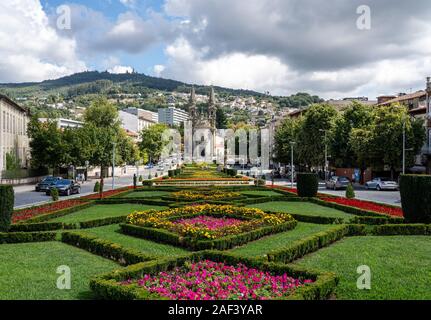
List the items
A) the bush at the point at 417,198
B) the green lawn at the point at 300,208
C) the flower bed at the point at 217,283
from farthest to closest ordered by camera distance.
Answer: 1. the green lawn at the point at 300,208
2. the bush at the point at 417,198
3. the flower bed at the point at 217,283

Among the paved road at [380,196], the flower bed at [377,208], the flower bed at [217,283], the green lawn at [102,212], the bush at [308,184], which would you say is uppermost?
the bush at [308,184]

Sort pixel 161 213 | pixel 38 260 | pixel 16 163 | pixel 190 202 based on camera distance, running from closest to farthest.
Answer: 1. pixel 38 260
2. pixel 161 213
3. pixel 190 202
4. pixel 16 163

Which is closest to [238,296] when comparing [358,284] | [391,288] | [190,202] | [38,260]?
[358,284]

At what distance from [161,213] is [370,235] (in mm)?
8627

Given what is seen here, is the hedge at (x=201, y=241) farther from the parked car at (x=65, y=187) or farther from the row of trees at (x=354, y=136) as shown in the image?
the row of trees at (x=354, y=136)

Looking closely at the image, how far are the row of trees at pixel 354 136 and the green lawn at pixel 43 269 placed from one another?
35376 mm

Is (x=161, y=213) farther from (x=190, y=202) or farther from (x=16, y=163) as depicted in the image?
(x=16, y=163)

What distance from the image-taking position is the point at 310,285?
8.75 meters

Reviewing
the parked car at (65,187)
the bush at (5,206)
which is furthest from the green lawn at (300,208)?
the parked car at (65,187)

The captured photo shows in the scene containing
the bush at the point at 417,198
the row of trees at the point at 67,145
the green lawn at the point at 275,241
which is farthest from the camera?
the row of trees at the point at 67,145

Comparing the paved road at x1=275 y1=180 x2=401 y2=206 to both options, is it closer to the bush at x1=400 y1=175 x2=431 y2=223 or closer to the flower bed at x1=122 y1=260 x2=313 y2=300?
the bush at x1=400 y1=175 x2=431 y2=223

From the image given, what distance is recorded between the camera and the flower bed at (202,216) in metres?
14.6

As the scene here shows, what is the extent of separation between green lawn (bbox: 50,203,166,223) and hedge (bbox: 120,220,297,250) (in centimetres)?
453
